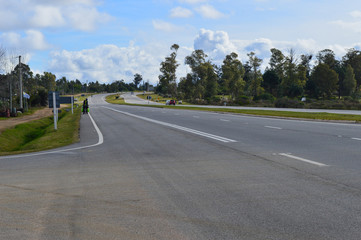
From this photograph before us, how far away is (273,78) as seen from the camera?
95688 millimetres

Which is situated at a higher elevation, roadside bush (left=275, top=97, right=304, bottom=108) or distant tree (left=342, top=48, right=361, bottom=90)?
distant tree (left=342, top=48, right=361, bottom=90)

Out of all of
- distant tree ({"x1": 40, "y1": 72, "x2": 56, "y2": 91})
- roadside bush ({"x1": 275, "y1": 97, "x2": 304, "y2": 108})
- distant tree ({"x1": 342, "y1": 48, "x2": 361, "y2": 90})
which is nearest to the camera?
roadside bush ({"x1": 275, "y1": 97, "x2": 304, "y2": 108})

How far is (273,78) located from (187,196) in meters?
94.4

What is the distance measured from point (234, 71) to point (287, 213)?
101 m

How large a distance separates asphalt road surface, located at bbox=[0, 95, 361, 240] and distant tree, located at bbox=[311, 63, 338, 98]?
8330 cm

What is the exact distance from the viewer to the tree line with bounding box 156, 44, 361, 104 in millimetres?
86863

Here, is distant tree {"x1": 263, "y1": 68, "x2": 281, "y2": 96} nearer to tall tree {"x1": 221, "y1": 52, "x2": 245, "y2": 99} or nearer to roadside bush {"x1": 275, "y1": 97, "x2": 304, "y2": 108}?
tall tree {"x1": 221, "y1": 52, "x2": 245, "y2": 99}

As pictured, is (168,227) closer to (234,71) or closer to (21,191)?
(21,191)

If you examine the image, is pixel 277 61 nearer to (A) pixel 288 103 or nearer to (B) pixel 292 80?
(B) pixel 292 80

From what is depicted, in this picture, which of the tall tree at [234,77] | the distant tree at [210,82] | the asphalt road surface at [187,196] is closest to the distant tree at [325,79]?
the tall tree at [234,77]

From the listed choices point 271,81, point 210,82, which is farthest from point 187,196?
point 210,82

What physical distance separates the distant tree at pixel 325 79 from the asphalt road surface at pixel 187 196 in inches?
3280

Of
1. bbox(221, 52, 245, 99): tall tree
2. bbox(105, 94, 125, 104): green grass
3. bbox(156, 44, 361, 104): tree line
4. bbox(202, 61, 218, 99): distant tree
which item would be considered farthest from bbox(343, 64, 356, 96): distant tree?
bbox(105, 94, 125, 104): green grass

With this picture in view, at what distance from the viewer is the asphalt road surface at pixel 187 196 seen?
4.10 meters
